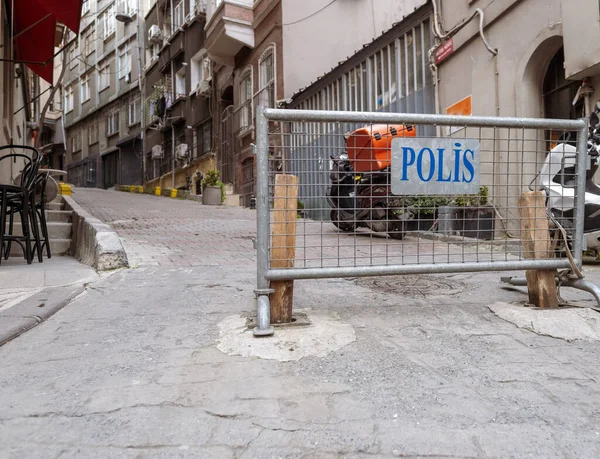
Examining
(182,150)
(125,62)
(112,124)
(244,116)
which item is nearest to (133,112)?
(112,124)

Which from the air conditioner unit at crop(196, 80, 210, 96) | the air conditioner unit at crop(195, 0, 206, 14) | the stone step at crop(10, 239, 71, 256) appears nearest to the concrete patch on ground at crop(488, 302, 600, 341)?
the stone step at crop(10, 239, 71, 256)

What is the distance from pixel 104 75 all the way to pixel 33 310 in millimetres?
33190

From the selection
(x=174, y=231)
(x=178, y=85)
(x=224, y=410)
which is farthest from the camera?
(x=178, y=85)

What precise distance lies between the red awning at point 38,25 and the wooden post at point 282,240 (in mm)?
6014

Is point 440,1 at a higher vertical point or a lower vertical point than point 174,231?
higher

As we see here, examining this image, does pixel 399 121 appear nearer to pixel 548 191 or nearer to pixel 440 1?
pixel 548 191

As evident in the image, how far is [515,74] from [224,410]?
24.0ft

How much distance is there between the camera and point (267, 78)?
51.3 ft

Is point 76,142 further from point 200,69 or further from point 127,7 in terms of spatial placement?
point 200,69

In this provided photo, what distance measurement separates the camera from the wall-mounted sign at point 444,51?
8.36 m

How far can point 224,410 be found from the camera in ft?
5.51

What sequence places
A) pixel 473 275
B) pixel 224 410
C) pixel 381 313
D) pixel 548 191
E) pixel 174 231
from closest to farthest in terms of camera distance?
pixel 224 410
pixel 381 313
pixel 548 191
pixel 473 275
pixel 174 231

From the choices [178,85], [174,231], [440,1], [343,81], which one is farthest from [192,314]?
[178,85]

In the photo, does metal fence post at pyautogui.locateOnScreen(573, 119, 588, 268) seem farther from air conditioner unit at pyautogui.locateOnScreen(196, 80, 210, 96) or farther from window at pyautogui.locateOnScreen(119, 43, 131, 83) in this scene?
window at pyautogui.locateOnScreen(119, 43, 131, 83)
